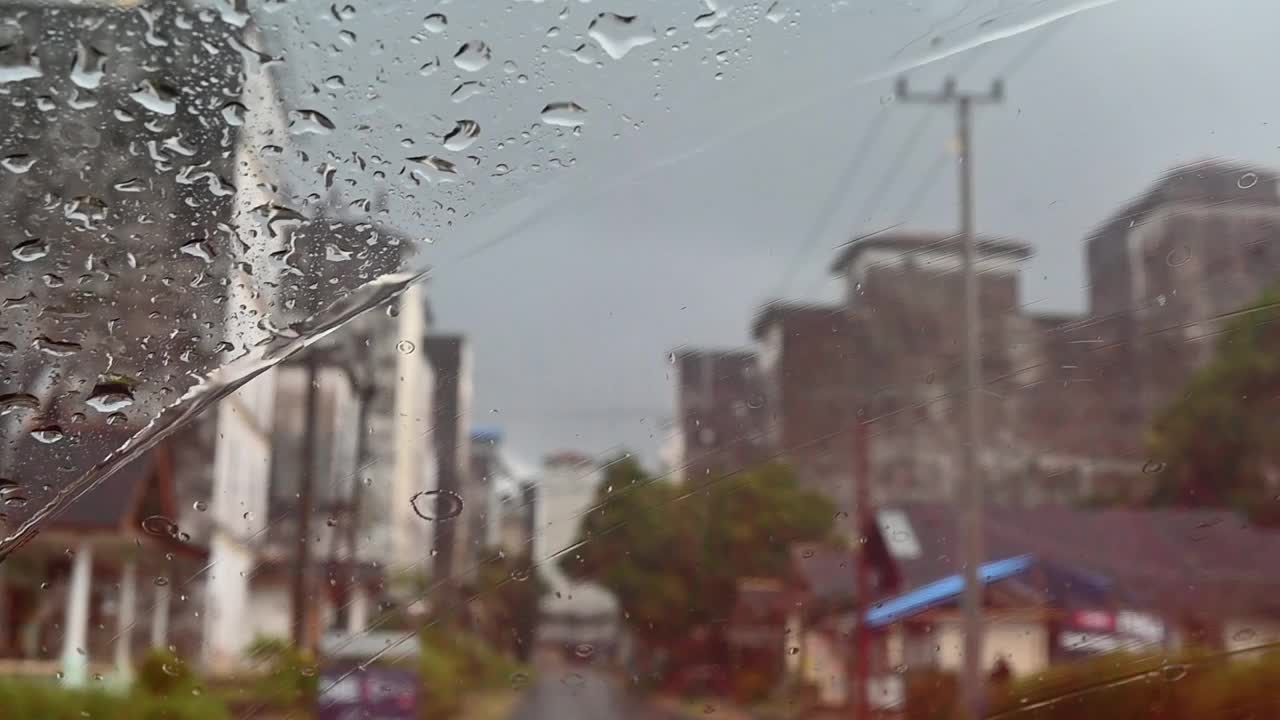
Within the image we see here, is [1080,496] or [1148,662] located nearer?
[1148,662]

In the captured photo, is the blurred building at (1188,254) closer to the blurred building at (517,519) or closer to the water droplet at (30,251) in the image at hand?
the blurred building at (517,519)

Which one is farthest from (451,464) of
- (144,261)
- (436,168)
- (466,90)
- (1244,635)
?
(1244,635)

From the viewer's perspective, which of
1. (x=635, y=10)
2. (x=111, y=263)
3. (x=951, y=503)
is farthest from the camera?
(x=951, y=503)

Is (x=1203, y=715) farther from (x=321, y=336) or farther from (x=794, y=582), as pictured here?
(x=321, y=336)

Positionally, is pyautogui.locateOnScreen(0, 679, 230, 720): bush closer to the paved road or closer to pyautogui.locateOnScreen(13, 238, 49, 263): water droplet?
the paved road

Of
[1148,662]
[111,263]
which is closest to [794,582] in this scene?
[1148,662]
